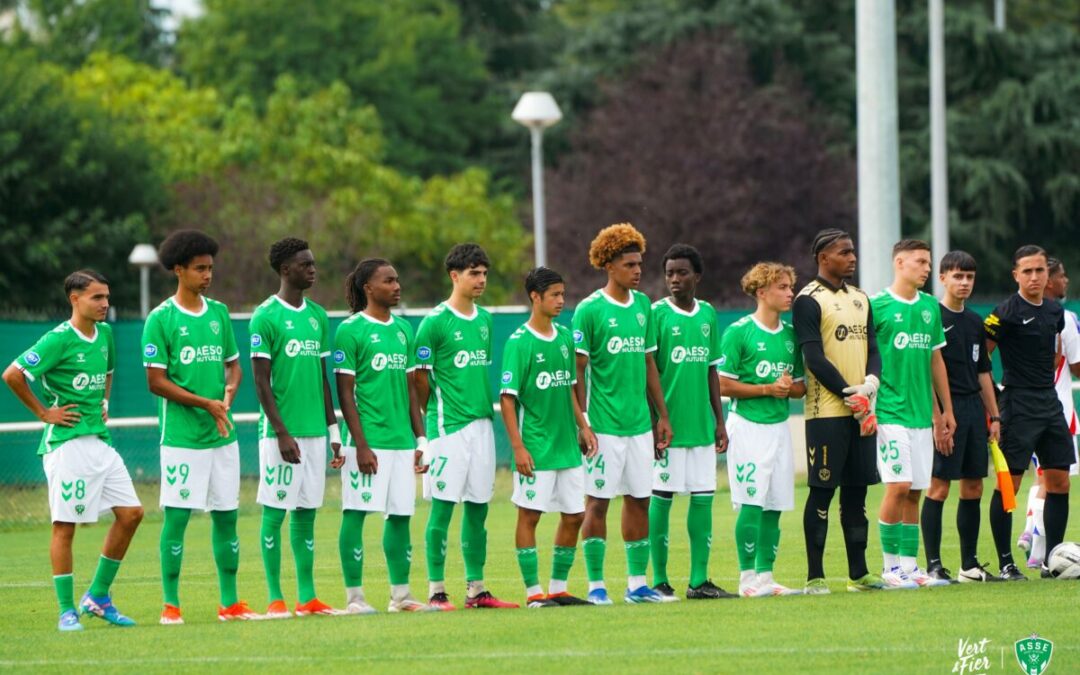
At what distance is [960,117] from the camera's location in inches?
1898

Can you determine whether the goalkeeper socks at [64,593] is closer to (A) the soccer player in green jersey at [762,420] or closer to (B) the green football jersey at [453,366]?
(B) the green football jersey at [453,366]

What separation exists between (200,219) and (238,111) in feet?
22.4

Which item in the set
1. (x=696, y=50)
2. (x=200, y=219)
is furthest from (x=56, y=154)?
(x=696, y=50)

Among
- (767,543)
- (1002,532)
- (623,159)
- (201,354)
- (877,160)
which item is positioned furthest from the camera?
(623,159)

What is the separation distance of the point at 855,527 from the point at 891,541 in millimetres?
326

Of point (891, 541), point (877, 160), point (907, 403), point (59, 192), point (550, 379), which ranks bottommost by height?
point (891, 541)

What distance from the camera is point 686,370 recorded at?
1259 cm

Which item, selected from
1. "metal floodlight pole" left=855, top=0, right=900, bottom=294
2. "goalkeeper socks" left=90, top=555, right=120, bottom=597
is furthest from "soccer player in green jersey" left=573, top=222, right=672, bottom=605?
"metal floodlight pole" left=855, top=0, right=900, bottom=294

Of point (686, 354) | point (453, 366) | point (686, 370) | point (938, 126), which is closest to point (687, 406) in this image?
point (686, 370)

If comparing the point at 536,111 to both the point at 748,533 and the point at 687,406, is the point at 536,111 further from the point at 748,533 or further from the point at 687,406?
the point at 748,533

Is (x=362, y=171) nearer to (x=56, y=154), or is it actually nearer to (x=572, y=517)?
(x=56, y=154)

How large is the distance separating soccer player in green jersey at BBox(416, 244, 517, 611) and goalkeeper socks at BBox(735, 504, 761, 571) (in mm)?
1614

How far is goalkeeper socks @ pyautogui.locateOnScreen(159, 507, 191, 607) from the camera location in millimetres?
11625

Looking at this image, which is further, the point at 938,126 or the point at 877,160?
the point at 938,126
